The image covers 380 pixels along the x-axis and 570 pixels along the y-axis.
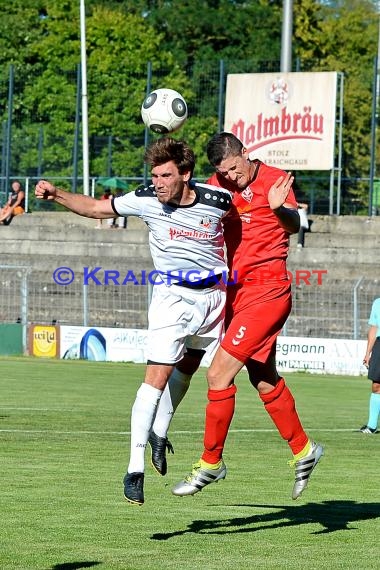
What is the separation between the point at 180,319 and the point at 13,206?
28.0 meters

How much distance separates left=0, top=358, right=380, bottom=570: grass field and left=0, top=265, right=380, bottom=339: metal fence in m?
9.58

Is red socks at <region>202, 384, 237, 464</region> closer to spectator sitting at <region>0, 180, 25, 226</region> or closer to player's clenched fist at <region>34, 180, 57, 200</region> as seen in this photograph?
player's clenched fist at <region>34, 180, 57, 200</region>

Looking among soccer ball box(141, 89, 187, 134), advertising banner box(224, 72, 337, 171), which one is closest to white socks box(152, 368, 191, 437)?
soccer ball box(141, 89, 187, 134)

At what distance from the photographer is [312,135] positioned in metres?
34.9

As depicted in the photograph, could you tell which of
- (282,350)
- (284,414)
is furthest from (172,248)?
(282,350)

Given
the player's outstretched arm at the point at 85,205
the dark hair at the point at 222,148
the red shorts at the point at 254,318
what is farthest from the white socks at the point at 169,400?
the dark hair at the point at 222,148

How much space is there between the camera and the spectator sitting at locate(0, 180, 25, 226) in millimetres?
35875

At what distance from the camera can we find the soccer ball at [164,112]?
9.15m

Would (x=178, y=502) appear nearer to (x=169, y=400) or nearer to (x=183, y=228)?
(x=169, y=400)

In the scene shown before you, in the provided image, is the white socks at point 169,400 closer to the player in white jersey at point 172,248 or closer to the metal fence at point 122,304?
the player in white jersey at point 172,248

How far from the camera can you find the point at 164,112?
30.3 feet

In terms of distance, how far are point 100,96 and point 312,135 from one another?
1169 cm

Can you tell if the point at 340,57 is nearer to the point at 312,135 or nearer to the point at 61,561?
the point at 312,135

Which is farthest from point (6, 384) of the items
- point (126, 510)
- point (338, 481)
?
point (126, 510)
